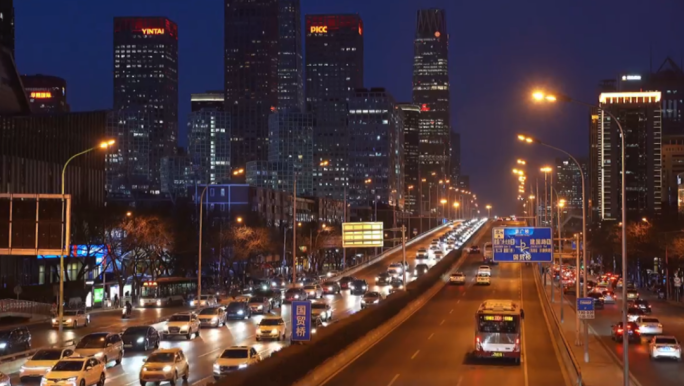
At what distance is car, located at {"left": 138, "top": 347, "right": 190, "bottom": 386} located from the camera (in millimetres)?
29531

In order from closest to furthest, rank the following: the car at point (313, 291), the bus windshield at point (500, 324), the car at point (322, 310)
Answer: the bus windshield at point (500, 324)
the car at point (322, 310)
the car at point (313, 291)

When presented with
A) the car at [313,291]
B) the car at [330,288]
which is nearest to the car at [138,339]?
the car at [313,291]

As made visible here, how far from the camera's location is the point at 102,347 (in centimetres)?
3562

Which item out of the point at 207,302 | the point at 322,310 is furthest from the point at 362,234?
the point at 207,302

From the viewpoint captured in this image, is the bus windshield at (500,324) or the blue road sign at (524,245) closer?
the bus windshield at (500,324)

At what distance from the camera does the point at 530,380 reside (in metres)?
32.0

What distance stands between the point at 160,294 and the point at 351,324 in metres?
40.1

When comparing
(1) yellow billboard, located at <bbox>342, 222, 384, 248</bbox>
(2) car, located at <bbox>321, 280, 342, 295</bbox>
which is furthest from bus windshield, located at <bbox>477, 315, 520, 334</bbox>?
(2) car, located at <bbox>321, 280, 342, 295</bbox>

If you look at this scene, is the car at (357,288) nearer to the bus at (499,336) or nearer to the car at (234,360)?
the bus at (499,336)

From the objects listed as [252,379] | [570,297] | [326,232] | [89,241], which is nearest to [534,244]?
[252,379]

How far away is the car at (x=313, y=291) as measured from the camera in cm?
7811

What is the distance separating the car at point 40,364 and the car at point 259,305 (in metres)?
32.0

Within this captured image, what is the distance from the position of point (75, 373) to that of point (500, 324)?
1813 cm

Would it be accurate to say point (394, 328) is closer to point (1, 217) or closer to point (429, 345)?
point (429, 345)
